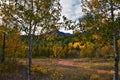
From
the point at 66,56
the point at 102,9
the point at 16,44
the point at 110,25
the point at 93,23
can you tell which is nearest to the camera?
the point at 110,25

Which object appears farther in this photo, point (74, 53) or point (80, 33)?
point (74, 53)

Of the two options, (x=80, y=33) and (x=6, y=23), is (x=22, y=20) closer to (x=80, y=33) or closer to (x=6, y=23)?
(x=6, y=23)

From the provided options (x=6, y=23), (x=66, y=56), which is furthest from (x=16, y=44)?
(x=66, y=56)

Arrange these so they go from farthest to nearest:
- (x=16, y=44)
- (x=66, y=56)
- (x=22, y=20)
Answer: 1. (x=66, y=56)
2. (x=16, y=44)
3. (x=22, y=20)

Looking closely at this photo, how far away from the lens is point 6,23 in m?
21.1

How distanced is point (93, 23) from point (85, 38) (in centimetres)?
116

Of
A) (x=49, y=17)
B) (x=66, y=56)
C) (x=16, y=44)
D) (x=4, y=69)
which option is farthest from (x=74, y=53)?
(x=49, y=17)

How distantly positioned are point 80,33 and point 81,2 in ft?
10.9

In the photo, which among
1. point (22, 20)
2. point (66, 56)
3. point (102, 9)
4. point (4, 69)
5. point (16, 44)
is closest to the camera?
point (102, 9)

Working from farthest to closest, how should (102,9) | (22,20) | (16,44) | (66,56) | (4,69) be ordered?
(66,56), (16,44), (4,69), (22,20), (102,9)

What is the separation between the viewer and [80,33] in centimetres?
1883

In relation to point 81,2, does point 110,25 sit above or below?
below

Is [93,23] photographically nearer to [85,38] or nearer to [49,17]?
[85,38]

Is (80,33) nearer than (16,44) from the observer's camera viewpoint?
Yes
